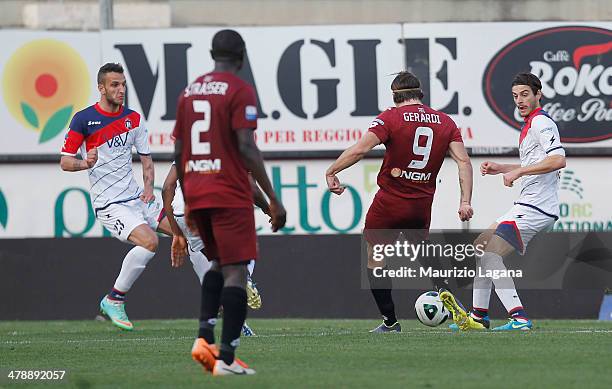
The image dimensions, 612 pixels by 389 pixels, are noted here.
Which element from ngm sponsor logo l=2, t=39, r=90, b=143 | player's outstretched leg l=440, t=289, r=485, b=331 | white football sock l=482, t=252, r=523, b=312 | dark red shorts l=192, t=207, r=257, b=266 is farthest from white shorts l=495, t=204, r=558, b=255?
ngm sponsor logo l=2, t=39, r=90, b=143

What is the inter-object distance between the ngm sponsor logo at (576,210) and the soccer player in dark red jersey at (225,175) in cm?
924

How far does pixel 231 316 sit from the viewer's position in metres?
7.59

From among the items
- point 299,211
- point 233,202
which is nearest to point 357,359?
point 233,202

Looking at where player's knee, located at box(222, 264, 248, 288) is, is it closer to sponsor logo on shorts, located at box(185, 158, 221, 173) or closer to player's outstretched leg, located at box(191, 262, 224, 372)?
→ player's outstretched leg, located at box(191, 262, 224, 372)

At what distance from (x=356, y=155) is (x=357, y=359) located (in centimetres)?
253

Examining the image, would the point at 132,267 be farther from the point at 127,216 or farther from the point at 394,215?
the point at 394,215

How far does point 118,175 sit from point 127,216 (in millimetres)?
421

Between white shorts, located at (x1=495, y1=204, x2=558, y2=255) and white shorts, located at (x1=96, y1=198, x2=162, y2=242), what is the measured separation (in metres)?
3.37

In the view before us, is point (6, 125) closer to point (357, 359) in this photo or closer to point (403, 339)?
point (403, 339)

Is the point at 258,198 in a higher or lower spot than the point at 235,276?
higher

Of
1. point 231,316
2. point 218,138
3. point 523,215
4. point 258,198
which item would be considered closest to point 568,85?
point 523,215

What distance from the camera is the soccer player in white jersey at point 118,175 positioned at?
39.9 ft

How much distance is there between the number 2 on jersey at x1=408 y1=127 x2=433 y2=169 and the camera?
10.8m

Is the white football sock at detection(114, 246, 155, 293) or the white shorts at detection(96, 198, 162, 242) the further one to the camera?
the white shorts at detection(96, 198, 162, 242)
